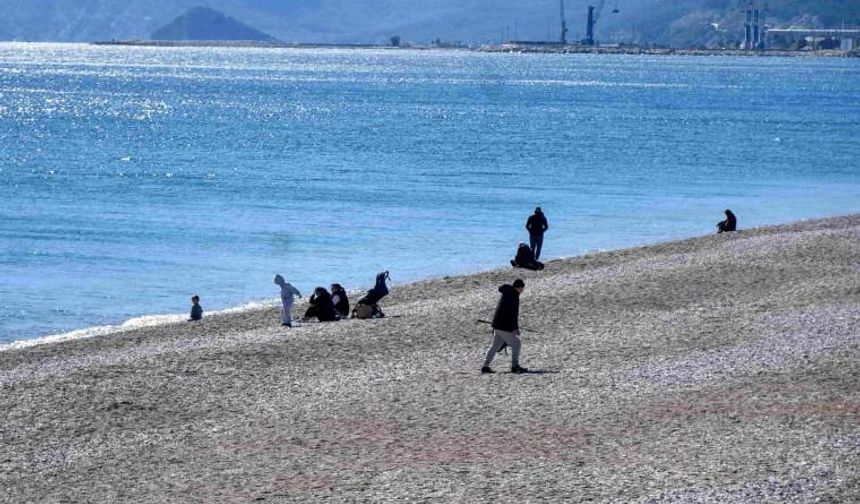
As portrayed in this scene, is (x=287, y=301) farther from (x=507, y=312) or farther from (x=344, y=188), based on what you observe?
→ (x=344, y=188)

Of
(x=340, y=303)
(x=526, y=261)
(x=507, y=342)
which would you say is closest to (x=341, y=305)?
(x=340, y=303)

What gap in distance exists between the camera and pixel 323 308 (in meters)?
26.8

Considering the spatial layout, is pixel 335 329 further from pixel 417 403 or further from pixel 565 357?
pixel 417 403

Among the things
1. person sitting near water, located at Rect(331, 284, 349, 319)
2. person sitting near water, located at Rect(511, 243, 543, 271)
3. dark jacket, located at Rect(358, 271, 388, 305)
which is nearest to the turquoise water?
person sitting near water, located at Rect(511, 243, 543, 271)

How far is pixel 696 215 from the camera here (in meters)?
51.1

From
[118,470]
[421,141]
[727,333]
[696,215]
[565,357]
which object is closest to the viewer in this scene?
[118,470]

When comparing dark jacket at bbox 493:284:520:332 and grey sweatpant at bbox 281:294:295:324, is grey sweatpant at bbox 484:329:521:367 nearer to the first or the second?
dark jacket at bbox 493:284:520:332

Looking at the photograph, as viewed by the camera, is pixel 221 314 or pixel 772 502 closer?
pixel 772 502

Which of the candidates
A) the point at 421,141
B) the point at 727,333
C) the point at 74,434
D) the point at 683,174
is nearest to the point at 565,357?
the point at 727,333

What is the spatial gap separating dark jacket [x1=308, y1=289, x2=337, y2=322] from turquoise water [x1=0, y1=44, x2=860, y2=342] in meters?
6.05

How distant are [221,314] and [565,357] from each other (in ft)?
32.6

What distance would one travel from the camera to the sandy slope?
15.8 m

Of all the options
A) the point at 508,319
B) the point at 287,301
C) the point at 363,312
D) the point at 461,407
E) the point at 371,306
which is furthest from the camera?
the point at 371,306

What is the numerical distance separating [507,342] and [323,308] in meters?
6.61
